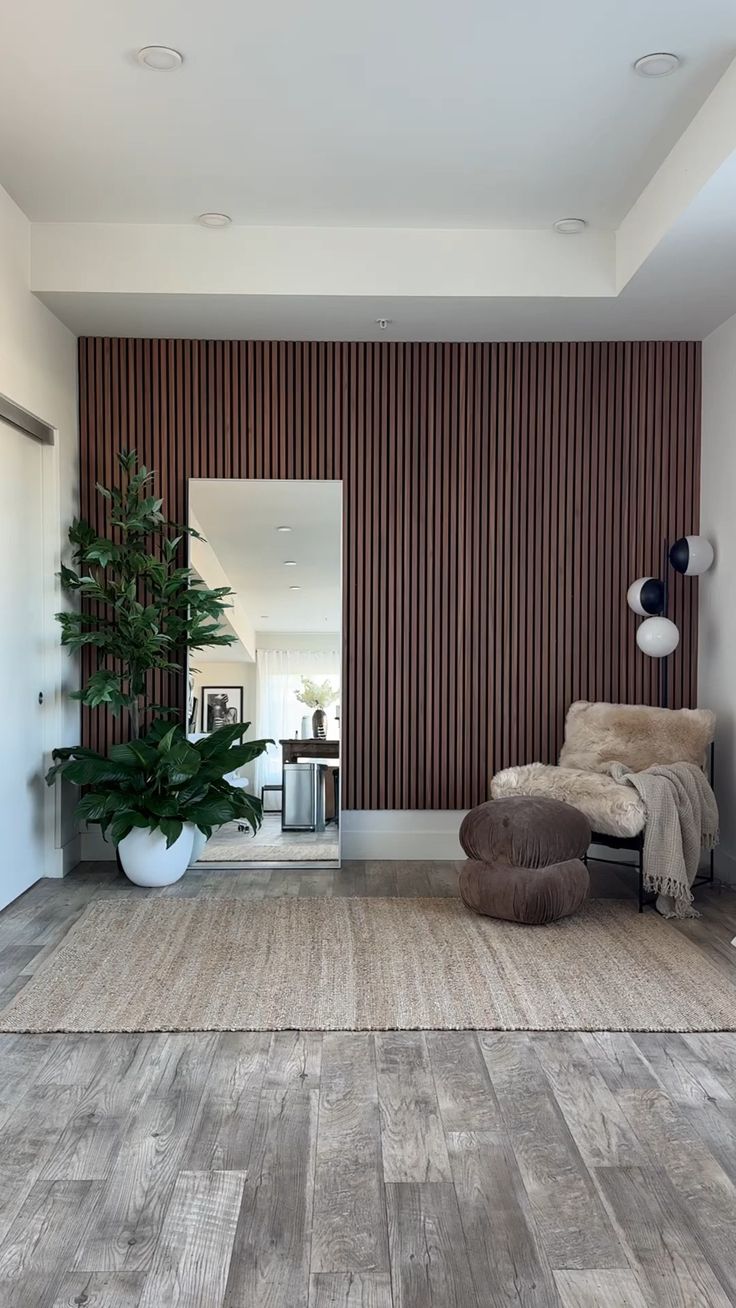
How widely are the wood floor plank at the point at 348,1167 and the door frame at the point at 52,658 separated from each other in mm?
2279

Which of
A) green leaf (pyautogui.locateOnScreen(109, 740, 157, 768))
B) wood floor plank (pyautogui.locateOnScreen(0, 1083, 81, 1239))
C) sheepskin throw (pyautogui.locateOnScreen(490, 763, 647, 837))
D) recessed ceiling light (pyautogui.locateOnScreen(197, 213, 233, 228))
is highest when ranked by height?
recessed ceiling light (pyautogui.locateOnScreen(197, 213, 233, 228))

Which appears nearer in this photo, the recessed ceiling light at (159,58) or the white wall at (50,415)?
the recessed ceiling light at (159,58)

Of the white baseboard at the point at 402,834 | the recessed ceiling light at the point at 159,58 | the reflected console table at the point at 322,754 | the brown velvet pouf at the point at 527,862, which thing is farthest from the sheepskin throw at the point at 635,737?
the recessed ceiling light at the point at 159,58

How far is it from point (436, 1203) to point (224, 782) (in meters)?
2.72

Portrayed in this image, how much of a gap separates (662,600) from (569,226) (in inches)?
67.5

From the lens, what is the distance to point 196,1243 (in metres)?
1.86

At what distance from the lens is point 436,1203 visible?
2.00m

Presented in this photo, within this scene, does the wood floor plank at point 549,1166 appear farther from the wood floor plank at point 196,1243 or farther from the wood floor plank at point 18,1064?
the wood floor plank at point 18,1064

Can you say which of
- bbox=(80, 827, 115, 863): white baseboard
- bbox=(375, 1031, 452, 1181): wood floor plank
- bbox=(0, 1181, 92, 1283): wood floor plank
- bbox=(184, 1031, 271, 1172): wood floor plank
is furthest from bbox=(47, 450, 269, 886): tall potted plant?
bbox=(0, 1181, 92, 1283): wood floor plank

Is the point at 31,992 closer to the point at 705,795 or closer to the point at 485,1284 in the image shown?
the point at 485,1284

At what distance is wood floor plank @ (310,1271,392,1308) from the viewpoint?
66.8 inches

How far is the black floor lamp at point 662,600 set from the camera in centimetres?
473

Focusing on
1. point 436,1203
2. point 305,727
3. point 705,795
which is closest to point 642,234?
point 705,795

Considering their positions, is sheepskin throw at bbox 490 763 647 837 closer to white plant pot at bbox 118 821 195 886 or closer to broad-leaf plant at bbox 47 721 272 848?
broad-leaf plant at bbox 47 721 272 848
